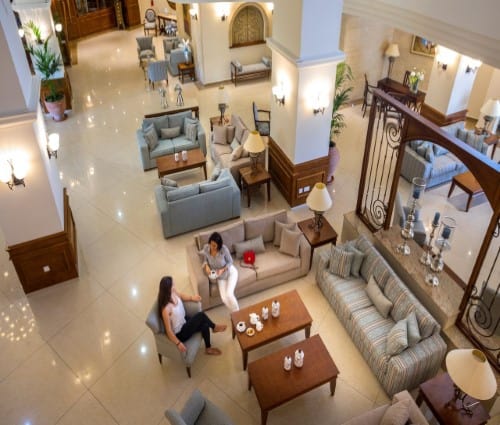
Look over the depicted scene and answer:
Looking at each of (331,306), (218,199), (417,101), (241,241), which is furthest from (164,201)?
(417,101)

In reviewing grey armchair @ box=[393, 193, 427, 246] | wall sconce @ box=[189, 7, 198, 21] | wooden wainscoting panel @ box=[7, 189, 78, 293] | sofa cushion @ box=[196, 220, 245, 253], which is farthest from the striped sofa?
wall sconce @ box=[189, 7, 198, 21]

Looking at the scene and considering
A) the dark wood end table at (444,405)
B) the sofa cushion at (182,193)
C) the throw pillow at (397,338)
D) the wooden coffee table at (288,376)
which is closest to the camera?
the dark wood end table at (444,405)

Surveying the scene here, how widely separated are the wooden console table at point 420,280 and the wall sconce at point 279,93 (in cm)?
298

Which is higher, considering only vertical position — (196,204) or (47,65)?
(47,65)

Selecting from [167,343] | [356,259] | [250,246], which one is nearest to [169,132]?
[250,246]

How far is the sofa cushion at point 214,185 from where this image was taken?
7707mm

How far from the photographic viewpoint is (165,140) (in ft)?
32.3

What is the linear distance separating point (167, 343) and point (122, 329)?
1.17m

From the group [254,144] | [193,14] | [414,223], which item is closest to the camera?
[414,223]

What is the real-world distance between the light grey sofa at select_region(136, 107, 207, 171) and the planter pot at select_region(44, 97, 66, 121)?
9.90 ft

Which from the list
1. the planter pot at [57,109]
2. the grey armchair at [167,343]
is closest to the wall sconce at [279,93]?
the grey armchair at [167,343]

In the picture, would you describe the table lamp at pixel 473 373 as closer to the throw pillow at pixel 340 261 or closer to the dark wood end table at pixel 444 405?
the dark wood end table at pixel 444 405

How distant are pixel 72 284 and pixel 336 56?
568cm

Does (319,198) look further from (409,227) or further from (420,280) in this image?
(420,280)
